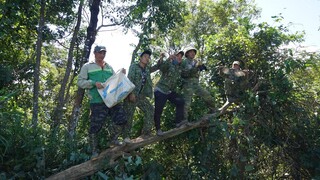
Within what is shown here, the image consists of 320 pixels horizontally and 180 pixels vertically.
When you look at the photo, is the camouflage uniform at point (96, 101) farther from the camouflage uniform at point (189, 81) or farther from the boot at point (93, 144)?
the camouflage uniform at point (189, 81)

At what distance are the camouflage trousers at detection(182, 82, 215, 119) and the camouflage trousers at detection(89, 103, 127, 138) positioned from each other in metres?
1.29

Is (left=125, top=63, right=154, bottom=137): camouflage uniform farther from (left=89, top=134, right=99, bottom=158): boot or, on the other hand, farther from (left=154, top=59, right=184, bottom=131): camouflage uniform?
(left=89, top=134, right=99, bottom=158): boot

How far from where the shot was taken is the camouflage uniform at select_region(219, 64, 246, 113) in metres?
6.39

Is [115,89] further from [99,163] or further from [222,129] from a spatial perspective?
[222,129]

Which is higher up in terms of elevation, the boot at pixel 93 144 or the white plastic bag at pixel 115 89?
the white plastic bag at pixel 115 89

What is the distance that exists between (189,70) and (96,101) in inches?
71.9

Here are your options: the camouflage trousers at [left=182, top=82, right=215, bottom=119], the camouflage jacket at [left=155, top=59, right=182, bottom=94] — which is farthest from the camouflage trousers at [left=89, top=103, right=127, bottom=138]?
the camouflage trousers at [left=182, top=82, right=215, bottom=119]

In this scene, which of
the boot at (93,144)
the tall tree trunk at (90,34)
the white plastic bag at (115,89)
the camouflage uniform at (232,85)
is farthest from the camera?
the tall tree trunk at (90,34)

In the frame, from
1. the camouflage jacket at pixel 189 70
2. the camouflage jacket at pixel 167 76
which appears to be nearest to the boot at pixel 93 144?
the camouflage jacket at pixel 167 76

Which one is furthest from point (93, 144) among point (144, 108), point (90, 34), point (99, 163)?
point (90, 34)

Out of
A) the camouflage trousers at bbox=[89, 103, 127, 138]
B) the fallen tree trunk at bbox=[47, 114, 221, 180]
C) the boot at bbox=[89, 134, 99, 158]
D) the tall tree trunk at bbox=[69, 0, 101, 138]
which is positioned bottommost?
the fallen tree trunk at bbox=[47, 114, 221, 180]

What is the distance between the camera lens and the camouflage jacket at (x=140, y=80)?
205 inches

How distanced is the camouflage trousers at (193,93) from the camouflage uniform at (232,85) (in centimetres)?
34

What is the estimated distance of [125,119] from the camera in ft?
16.2
